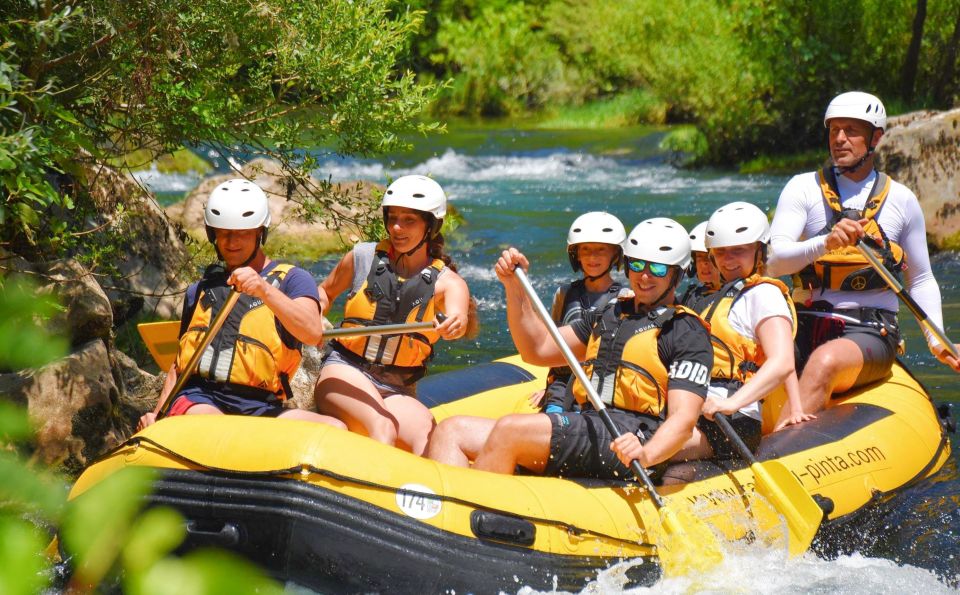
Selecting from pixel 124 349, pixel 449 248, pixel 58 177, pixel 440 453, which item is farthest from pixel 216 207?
pixel 449 248

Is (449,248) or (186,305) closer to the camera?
(186,305)

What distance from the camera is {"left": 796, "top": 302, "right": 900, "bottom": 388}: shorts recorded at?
16.4ft

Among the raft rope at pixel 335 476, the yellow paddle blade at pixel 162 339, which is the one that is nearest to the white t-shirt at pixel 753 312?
the raft rope at pixel 335 476

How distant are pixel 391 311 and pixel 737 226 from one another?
1458mm

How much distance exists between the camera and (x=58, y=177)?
18.0 ft

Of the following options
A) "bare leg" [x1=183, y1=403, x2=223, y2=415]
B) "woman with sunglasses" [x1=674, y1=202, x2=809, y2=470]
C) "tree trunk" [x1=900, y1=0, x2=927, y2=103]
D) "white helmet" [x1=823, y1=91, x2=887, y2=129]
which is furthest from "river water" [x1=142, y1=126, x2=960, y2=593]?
"tree trunk" [x1=900, y1=0, x2=927, y2=103]

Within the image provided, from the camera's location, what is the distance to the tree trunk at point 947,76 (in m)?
15.8

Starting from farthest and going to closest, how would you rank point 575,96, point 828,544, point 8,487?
point 575,96, point 828,544, point 8,487

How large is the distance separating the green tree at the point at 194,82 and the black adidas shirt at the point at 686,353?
2.36m

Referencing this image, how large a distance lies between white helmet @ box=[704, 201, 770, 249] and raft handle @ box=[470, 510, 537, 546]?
1581 millimetres

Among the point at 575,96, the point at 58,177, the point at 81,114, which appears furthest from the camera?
the point at 575,96

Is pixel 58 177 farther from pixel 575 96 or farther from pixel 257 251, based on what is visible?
pixel 575 96

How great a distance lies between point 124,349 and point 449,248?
5943mm

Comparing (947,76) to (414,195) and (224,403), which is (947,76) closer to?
(414,195)
